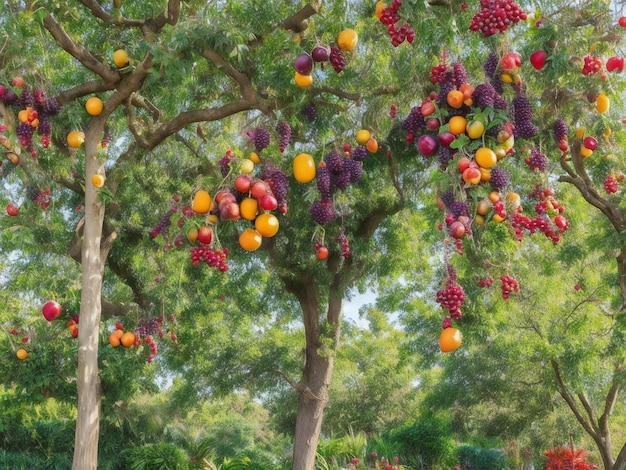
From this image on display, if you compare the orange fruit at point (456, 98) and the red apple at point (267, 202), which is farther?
the red apple at point (267, 202)

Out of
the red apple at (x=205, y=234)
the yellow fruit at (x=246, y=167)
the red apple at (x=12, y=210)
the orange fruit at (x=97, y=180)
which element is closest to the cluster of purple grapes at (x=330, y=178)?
the yellow fruit at (x=246, y=167)

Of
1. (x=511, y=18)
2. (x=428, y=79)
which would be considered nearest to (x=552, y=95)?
(x=428, y=79)

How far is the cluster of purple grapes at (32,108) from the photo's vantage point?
14.1 ft

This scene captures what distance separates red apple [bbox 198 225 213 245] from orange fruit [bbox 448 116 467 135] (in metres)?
1.50

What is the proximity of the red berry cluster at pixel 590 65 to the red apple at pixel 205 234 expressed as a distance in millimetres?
2415

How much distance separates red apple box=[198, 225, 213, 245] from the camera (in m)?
3.37

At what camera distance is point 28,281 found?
8.29m

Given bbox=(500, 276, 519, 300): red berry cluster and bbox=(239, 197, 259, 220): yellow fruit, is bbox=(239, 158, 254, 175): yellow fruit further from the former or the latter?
bbox=(500, 276, 519, 300): red berry cluster

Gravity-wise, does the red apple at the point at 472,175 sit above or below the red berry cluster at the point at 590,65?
below

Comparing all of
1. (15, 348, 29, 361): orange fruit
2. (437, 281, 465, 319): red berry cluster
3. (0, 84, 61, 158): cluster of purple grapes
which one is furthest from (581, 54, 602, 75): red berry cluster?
(15, 348, 29, 361): orange fruit

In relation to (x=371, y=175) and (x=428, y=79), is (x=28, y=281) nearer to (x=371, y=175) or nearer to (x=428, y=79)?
(x=371, y=175)

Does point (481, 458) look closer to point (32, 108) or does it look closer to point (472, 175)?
point (472, 175)

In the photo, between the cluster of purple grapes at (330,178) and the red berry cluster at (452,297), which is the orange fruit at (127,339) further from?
the red berry cluster at (452,297)

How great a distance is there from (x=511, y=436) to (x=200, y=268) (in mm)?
8391
